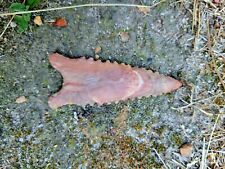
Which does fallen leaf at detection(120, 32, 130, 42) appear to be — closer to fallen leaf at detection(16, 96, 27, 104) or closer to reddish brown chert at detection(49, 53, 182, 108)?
reddish brown chert at detection(49, 53, 182, 108)

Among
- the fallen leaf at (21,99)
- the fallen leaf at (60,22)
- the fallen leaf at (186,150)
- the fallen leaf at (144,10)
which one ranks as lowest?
the fallen leaf at (186,150)

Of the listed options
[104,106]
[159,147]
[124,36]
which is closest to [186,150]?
[159,147]

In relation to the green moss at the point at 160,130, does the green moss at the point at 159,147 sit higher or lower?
lower

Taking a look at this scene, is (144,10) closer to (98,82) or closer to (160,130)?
(98,82)

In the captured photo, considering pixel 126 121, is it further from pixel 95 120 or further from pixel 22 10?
pixel 22 10

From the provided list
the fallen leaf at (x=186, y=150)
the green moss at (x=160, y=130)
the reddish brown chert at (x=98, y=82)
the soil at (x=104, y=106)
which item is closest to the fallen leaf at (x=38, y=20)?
the soil at (x=104, y=106)

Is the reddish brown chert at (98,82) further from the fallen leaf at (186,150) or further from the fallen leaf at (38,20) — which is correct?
the fallen leaf at (186,150)

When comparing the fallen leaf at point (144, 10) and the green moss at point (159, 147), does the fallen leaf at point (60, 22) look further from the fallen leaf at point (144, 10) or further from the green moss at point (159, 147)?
the green moss at point (159, 147)

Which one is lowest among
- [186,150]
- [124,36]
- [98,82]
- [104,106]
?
[186,150]

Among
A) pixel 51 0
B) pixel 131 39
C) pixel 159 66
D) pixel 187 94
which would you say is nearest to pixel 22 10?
pixel 51 0
